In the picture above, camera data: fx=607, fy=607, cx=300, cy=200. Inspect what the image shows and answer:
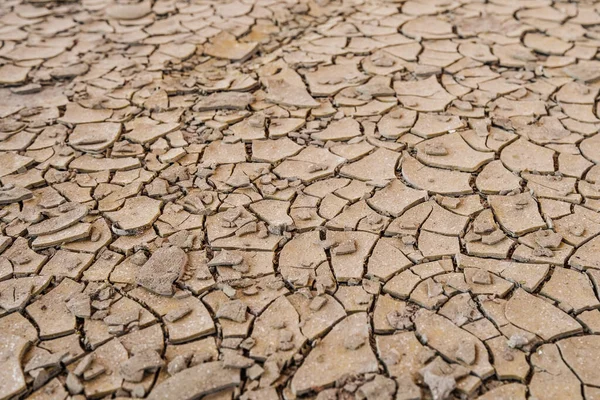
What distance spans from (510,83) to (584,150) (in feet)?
2.47

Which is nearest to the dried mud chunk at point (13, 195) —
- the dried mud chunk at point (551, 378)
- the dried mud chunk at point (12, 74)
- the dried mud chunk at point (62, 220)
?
the dried mud chunk at point (62, 220)

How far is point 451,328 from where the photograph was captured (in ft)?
6.87

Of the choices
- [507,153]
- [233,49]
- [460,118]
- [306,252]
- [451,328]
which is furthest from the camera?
[233,49]

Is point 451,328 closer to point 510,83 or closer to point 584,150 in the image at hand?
point 584,150

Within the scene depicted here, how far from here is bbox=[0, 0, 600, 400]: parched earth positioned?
1.99 meters

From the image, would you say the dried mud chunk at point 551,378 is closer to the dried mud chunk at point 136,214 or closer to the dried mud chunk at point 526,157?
the dried mud chunk at point 526,157

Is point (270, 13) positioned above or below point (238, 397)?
above

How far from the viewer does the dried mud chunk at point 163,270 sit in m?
2.27

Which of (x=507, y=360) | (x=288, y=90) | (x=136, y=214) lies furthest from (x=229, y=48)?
(x=507, y=360)

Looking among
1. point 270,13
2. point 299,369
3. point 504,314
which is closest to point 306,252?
point 299,369

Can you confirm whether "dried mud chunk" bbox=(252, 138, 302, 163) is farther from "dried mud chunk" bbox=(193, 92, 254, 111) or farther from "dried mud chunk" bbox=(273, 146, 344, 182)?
"dried mud chunk" bbox=(193, 92, 254, 111)

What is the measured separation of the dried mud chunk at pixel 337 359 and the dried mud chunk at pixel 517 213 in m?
0.84

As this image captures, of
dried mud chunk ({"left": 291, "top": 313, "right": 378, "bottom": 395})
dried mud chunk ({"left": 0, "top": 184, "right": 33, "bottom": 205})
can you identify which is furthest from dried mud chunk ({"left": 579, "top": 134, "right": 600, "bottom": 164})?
dried mud chunk ({"left": 0, "top": 184, "right": 33, "bottom": 205})

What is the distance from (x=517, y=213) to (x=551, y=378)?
0.87m
